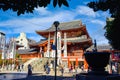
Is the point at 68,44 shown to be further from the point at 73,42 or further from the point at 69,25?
the point at 69,25

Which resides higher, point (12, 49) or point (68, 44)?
point (68, 44)

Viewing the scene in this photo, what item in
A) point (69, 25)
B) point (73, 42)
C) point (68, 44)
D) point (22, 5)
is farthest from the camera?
point (69, 25)

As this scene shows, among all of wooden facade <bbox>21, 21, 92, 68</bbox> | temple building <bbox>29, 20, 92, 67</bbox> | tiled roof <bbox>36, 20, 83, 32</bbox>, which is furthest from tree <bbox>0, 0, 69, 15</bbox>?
tiled roof <bbox>36, 20, 83, 32</bbox>

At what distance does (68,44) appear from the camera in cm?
5391

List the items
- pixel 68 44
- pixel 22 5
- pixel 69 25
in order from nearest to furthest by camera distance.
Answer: pixel 22 5
pixel 68 44
pixel 69 25

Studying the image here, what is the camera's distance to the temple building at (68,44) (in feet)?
164

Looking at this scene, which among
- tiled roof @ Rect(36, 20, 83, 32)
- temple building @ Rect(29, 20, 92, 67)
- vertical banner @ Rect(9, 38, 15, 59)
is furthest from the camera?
vertical banner @ Rect(9, 38, 15, 59)

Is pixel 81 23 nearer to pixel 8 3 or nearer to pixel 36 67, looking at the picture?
pixel 36 67

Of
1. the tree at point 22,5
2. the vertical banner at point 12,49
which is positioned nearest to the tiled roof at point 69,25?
the vertical banner at point 12,49

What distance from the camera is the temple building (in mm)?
49844

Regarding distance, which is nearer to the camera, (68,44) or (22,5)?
(22,5)

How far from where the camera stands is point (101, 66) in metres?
14.3

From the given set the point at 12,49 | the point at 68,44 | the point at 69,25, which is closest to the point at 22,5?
the point at 68,44

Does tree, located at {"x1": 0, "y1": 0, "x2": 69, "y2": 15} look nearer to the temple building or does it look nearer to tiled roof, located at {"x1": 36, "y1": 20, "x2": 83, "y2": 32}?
the temple building
